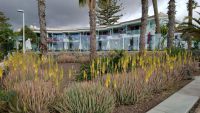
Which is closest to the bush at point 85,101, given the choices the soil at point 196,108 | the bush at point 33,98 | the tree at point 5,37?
the bush at point 33,98

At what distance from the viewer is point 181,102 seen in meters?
6.26

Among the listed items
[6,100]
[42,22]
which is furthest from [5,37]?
[6,100]

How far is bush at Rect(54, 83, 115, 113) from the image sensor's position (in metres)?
4.87

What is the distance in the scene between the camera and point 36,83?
548cm

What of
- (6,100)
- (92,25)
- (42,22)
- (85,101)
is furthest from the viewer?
(92,25)

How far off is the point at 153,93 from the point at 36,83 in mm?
3652

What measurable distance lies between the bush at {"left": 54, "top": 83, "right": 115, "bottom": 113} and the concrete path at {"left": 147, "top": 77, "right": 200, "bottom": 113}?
1125 millimetres

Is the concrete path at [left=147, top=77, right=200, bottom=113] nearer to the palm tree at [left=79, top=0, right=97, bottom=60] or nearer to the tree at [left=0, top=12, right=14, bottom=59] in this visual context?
the palm tree at [left=79, top=0, right=97, bottom=60]

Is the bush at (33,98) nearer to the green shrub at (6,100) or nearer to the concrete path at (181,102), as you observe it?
the green shrub at (6,100)

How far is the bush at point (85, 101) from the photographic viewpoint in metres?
4.87

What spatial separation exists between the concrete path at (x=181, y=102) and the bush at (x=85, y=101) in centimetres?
112

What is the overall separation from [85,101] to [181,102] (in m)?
2.80

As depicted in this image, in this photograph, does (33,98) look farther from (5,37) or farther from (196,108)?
(5,37)

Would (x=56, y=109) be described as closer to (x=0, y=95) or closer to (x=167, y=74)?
(x=0, y=95)
